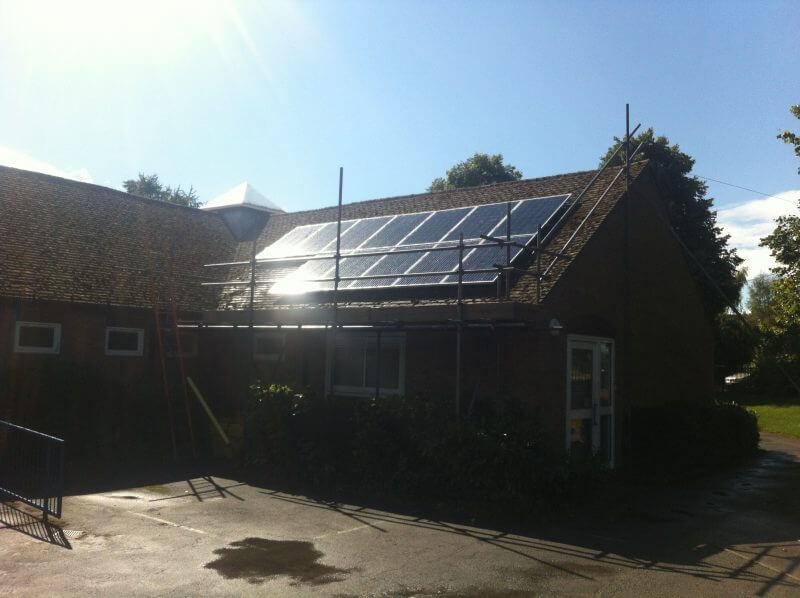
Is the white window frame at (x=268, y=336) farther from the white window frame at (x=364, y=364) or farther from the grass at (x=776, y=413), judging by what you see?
the grass at (x=776, y=413)

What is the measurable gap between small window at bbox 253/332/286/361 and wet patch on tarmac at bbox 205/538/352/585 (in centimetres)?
745

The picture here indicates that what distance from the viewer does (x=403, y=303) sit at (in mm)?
12336

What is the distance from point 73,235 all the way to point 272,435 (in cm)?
737

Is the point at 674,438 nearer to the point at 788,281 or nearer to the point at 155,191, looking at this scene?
the point at 788,281

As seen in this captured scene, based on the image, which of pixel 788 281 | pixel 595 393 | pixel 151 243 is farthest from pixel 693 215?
pixel 151 243

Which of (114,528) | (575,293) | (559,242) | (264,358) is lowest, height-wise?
(114,528)

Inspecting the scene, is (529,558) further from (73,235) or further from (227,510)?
(73,235)

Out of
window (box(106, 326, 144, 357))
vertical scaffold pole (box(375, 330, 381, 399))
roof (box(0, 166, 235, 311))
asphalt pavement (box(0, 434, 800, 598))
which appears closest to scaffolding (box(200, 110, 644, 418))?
vertical scaffold pole (box(375, 330, 381, 399))

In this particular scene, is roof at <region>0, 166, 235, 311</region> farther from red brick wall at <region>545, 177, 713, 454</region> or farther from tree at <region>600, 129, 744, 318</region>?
tree at <region>600, 129, 744, 318</region>

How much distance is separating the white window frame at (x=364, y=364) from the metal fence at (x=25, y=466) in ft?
15.8

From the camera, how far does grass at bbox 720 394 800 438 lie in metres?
25.9

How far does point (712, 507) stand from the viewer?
34.5 ft

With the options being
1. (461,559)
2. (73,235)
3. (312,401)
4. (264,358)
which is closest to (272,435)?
(312,401)

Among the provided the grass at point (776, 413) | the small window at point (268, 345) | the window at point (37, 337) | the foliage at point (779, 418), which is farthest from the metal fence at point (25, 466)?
the foliage at point (779, 418)
